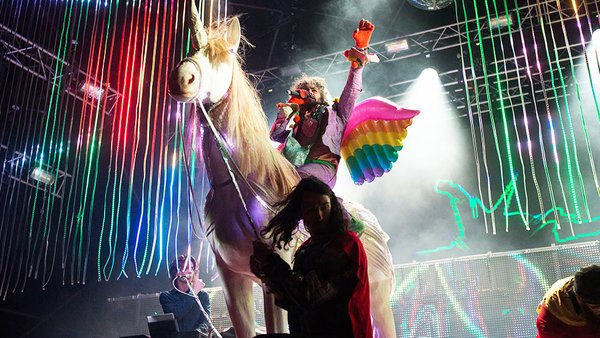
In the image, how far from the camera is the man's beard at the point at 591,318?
2.19 meters

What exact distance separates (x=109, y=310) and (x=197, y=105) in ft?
16.7

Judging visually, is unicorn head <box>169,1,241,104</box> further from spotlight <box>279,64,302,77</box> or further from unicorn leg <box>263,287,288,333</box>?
spotlight <box>279,64,302,77</box>

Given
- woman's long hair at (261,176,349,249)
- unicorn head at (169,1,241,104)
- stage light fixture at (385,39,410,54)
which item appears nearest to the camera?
woman's long hair at (261,176,349,249)

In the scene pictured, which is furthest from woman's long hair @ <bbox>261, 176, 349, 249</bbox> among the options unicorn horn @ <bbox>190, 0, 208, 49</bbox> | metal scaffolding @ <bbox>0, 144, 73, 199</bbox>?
metal scaffolding @ <bbox>0, 144, 73, 199</bbox>

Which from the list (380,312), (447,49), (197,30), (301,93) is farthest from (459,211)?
(197,30)

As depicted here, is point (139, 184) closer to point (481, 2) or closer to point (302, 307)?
point (481, 2)

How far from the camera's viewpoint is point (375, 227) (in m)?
2.84

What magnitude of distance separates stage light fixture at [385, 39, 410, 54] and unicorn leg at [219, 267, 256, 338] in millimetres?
5408

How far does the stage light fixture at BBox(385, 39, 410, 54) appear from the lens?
738 cm

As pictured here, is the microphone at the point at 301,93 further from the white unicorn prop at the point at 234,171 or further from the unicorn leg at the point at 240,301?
the unicorn leg at the point at 240,301

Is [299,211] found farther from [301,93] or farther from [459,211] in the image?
[459,211]

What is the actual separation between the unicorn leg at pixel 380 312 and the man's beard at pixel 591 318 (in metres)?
0.81

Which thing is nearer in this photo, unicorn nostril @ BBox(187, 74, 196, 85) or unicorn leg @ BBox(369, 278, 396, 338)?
unicorn nostril @ BBox(187, 74, 196, 85)

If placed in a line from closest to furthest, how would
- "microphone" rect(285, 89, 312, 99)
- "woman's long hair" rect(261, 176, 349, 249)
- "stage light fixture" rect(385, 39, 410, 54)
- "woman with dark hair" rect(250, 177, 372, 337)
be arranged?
"woman with dark hair" rect(250, 177, 372, 337) → "woman's long hair" rect(261, 176, 349, 249) → "microphone" rect(285, 89, 312, 99) → "stage light fixture" rect(385, 39, 410, 54)
